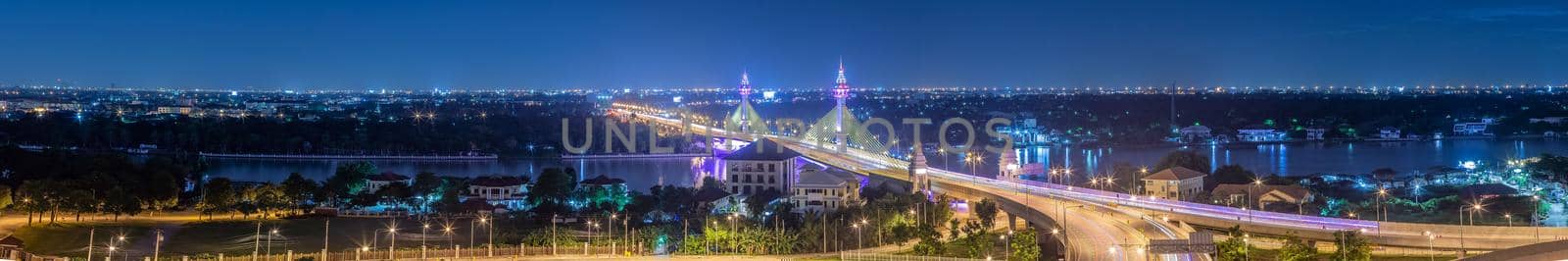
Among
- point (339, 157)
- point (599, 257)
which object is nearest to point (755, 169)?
point (599, 257)

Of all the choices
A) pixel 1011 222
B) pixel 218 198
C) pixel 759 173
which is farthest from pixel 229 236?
pixel 1011 222

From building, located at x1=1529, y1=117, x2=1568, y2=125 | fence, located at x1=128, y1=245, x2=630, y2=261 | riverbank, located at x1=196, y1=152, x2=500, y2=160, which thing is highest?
building, located at x1=1529, y1=117, x2=1568, y2=125

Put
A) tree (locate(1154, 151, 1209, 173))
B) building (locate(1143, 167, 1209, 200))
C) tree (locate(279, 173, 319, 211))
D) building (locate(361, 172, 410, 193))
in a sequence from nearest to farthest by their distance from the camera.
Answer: tree (locate(279, 173, 319, 211))
building (locate(1143, 167, 1209, 200))
building (locate(361, 172, 410, 193))
tree (locate(1154, 151, 1209, 173))

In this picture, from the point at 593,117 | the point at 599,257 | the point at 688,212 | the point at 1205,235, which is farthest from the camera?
the point at 593,117

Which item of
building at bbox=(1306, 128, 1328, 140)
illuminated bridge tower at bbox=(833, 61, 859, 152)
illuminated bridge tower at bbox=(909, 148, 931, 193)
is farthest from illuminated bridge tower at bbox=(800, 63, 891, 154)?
building at bbox=(1306, 128, 1328, 140)

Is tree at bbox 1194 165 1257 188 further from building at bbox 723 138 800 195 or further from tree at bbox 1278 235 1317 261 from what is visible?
tree at bbox 1278 235 1317 261

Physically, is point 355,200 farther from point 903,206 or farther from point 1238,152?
point 1238,152
